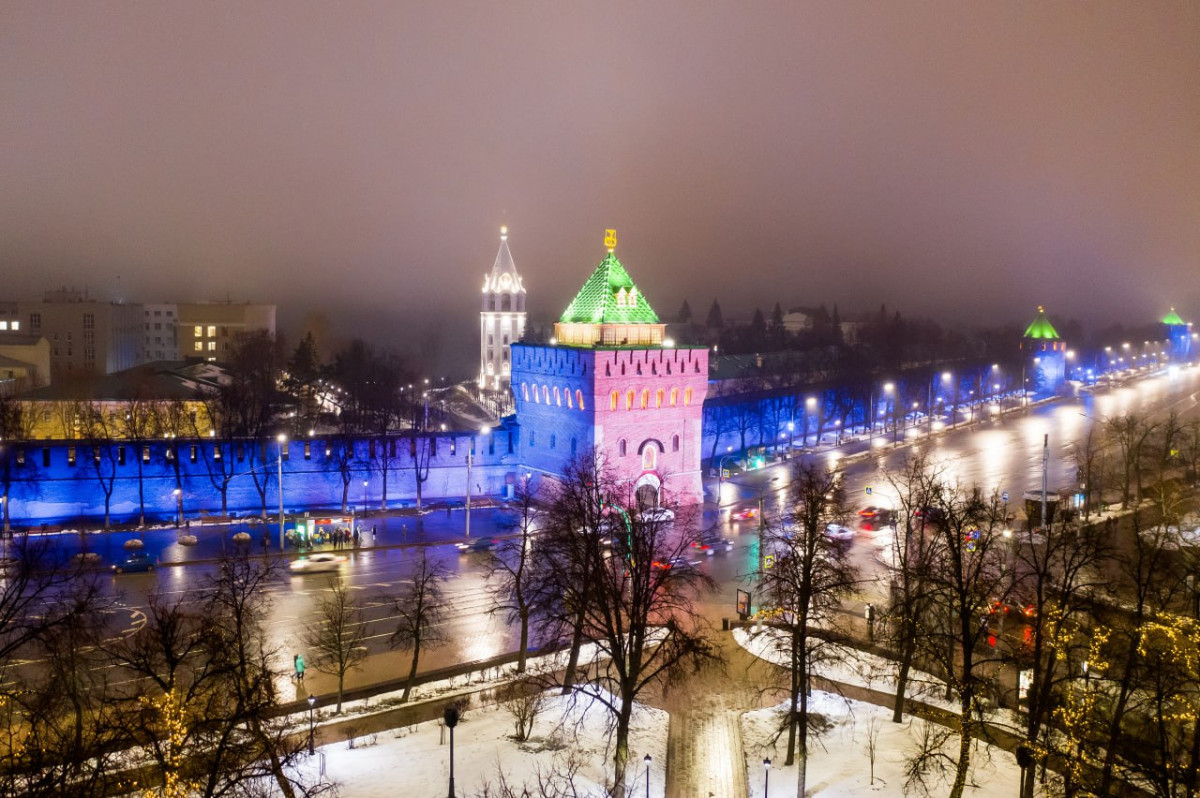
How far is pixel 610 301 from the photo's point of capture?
1395 inches

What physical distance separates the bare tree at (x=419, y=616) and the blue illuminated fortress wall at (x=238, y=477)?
1003 centimetres

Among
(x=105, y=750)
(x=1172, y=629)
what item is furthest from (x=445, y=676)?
(x=1172, y=629)

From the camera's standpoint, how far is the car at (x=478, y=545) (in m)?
30.1

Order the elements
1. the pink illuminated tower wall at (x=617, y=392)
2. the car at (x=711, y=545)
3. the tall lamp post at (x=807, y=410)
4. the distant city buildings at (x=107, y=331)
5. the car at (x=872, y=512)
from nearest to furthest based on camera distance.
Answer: the car at (x=711, y=545) → the car at (x=872, y=512) → the pink illuminated tower wall at (x=617, y=392) → the tall lamp post at (x=807, y=410) → the distant city buildings at (x=107, y=331)

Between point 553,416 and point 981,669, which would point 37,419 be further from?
point 981,669

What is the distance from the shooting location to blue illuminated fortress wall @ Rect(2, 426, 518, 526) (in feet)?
109

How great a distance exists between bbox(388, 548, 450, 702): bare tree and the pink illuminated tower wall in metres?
8.90

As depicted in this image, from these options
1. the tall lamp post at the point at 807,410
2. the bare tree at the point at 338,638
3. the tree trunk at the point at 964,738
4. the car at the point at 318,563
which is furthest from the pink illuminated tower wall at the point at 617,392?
the tree trunk at the point at 964,738

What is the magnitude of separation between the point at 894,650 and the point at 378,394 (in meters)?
38.7

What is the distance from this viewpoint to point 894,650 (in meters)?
20.1

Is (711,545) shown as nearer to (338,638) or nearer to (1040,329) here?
(338,638)

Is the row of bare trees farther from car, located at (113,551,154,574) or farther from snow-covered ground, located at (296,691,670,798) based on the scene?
car, located at (113,551,154,574)

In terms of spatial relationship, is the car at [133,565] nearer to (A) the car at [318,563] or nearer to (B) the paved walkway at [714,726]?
(A) the car at [318,563]

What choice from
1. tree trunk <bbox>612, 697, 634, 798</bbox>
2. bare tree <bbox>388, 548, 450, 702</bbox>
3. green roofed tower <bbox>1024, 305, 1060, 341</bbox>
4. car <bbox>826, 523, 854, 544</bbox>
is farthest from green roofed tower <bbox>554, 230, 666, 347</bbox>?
green roofed tower <bbox>1024, 305, 1060, 341</bbox>
